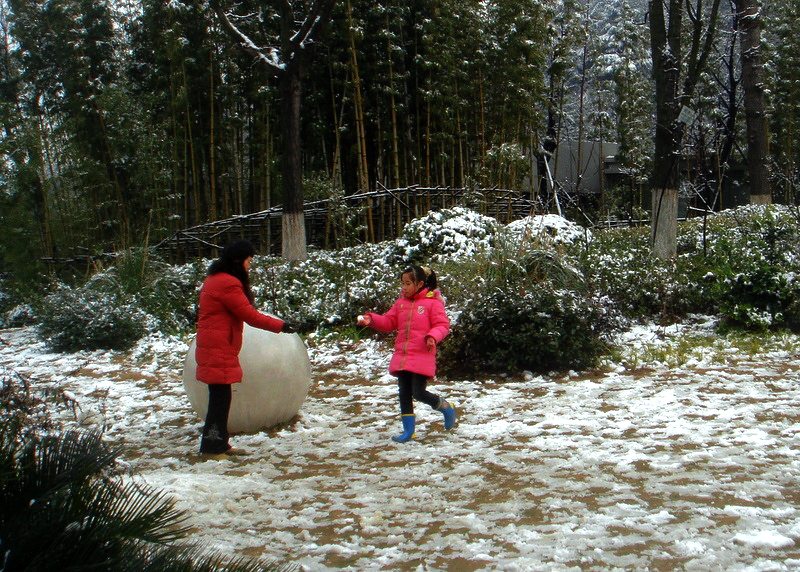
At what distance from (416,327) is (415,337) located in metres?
0.08

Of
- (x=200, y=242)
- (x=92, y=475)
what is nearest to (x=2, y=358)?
(x=200, y=242)

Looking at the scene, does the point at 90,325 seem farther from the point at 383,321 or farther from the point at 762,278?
the point at 762,278

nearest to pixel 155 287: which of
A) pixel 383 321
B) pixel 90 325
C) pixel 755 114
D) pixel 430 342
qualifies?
pixel 90 325

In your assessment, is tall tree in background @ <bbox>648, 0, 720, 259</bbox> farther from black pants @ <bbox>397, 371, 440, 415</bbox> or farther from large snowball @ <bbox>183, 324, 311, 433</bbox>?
large snowball @ <bbox>183, 324, 311, 433</bbox>

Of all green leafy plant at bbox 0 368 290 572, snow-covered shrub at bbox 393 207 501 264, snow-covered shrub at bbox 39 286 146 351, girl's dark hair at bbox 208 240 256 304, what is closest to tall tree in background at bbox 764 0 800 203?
snow-covered shrub at bbox 393 207 501 264

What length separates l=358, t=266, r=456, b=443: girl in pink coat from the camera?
236 inches

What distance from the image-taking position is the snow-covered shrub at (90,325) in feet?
36.7

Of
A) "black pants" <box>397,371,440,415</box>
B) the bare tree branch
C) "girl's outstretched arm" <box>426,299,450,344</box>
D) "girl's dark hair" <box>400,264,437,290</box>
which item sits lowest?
"black pants" <box>397,371,440,415</box>

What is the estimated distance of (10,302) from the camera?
60.3 feet

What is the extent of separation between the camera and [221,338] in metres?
5.66

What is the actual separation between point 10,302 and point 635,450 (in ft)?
55.0

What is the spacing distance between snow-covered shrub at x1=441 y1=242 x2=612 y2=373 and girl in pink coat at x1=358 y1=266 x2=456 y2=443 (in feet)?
7.02

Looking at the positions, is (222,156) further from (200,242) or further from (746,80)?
(746,80)

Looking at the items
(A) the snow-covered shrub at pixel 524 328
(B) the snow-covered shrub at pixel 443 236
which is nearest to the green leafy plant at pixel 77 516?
(A) the snow-covered shrub at pixel 524 328
